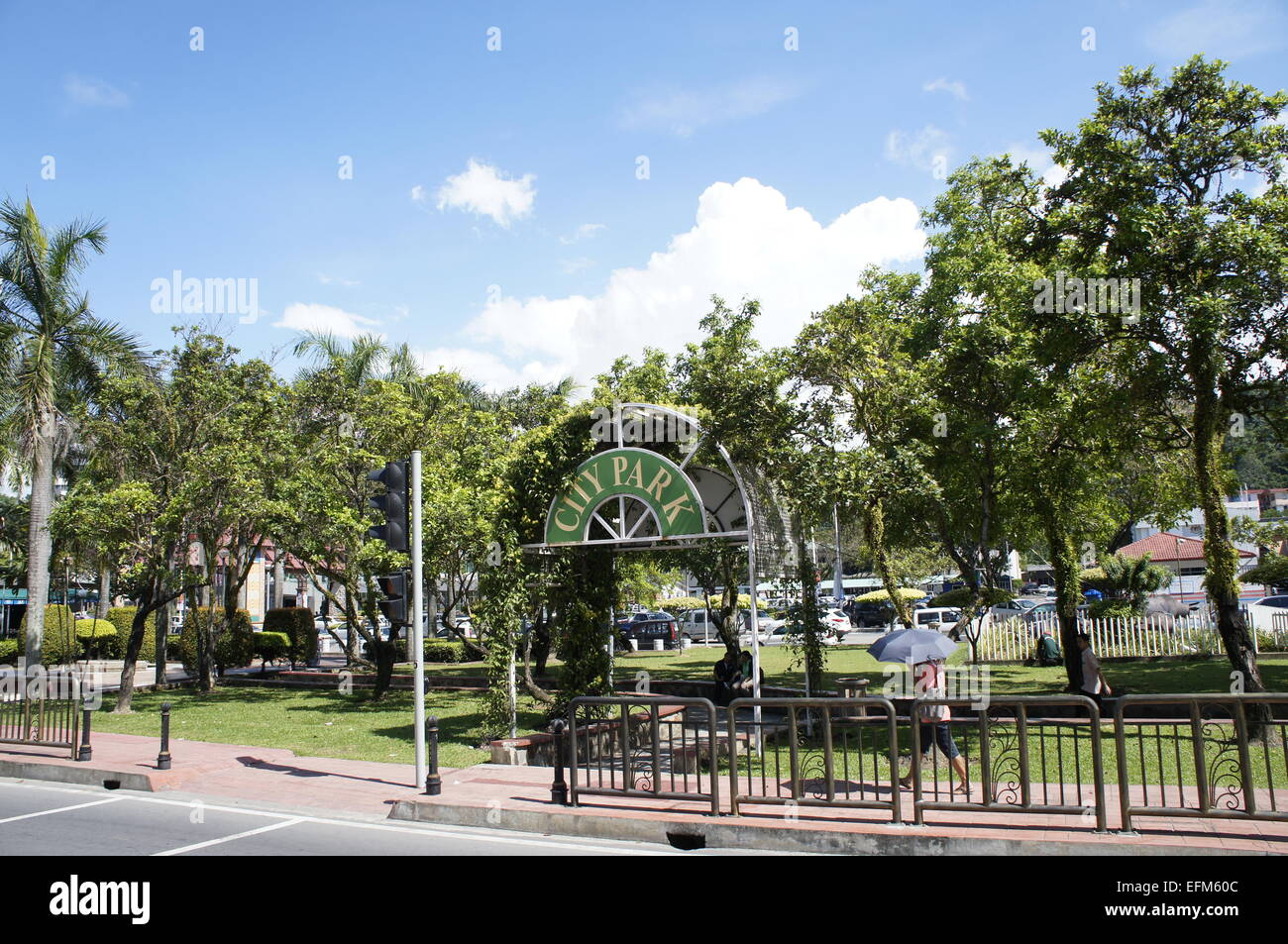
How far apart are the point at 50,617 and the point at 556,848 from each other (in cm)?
3117

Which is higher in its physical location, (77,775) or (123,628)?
(123,628)

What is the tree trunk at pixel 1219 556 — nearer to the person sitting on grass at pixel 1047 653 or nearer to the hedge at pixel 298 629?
the person sitting on grass at pixel 1047 653

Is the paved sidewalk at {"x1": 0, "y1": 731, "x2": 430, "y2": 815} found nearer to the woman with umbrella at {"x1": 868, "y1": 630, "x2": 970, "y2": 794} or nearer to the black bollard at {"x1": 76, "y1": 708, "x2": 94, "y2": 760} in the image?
the black bollard at {"x1": 76, "y1": 708, "x2": 94, "y2": 760}

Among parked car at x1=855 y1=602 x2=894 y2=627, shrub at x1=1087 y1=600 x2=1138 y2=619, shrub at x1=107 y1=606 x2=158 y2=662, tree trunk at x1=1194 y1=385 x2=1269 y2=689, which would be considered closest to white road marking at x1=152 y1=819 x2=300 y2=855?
tree trunk at x1=1194 y1=385 x2=1269 y2=689

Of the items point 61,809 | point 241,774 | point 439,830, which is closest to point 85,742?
point 241,774

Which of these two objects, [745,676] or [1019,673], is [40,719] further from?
[1019,673]

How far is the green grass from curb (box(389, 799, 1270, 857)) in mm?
3321

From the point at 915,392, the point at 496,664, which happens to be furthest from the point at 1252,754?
the point at 496,664

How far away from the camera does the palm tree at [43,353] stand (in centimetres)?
2128

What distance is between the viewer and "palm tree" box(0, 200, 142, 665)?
21.3 metres

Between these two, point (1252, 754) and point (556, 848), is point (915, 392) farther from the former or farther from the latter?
point (556, 848)

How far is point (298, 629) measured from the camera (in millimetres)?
31797

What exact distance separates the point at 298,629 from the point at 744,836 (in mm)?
26959

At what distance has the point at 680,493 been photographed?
12.3 m
